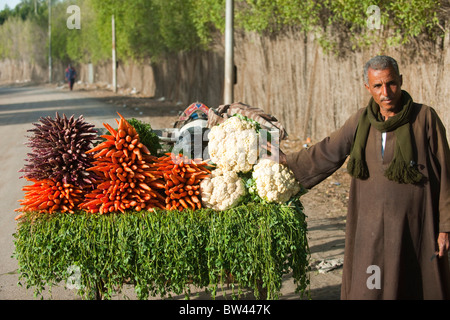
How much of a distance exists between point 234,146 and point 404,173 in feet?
4.10

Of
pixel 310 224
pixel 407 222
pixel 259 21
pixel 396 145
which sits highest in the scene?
pixel 259 21

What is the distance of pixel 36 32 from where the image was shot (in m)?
64.9

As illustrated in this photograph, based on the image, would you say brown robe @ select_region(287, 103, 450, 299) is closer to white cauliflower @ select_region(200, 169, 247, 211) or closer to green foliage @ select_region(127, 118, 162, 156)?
white cauliflower @ select_region(200, 169, 247, 211)

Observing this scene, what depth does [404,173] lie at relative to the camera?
324 cm

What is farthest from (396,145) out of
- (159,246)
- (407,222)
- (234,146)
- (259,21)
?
(259,21)

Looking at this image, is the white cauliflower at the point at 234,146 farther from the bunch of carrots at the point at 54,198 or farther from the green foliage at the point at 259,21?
the green foliage at the point at 259,21

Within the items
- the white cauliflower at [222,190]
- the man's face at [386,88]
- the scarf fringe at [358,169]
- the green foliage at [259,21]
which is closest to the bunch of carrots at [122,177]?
the white cauliflower at [222,190]

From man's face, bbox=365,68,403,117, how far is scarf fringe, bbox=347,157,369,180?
359 millimetres

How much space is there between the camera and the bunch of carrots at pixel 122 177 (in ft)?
12.5

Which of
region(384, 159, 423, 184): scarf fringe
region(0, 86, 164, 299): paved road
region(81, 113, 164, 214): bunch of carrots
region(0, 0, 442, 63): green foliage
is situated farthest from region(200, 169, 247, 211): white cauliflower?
region(0, 0, 442, 63): green foliage

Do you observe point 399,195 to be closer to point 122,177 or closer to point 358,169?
point 358,169

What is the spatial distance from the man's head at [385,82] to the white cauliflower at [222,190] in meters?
1.16

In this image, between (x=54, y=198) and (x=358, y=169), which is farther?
(x=54, y=198)
